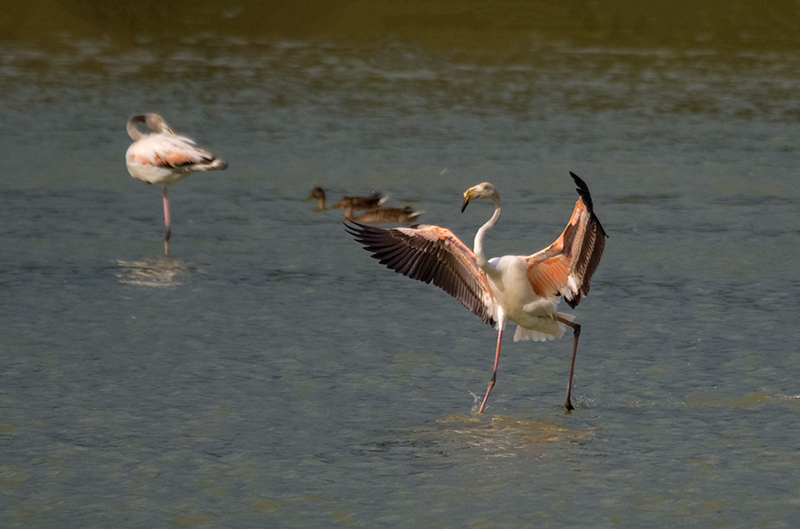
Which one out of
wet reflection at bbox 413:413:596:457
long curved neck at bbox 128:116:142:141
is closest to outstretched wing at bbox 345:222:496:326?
wet reflection at bbox 413:413:596:457

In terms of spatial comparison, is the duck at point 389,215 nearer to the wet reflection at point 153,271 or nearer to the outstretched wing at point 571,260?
the wet reflection at point 153,271

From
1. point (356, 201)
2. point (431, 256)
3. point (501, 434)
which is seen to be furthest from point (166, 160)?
point (501, 434)

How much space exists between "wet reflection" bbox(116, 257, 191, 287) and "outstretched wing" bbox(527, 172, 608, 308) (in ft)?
13.5

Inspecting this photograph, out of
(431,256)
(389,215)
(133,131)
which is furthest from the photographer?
(389,215)

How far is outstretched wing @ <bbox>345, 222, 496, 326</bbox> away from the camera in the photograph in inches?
316

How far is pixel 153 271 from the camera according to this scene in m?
11.5

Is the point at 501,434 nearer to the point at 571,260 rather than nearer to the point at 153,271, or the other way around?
the point at 571,260

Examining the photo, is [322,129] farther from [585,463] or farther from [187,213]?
[585,463]

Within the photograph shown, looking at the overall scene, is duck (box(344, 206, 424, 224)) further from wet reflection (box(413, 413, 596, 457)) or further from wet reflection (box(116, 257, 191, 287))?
wet reflection (box(413, 413, 596, 457))

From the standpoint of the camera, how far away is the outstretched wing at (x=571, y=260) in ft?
25.2

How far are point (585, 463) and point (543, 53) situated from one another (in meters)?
28.1

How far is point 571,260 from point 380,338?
2.04 meters

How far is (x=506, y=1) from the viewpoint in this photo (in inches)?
1900

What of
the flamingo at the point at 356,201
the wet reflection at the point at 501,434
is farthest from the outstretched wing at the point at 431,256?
the flamingo at the point at 356,201
